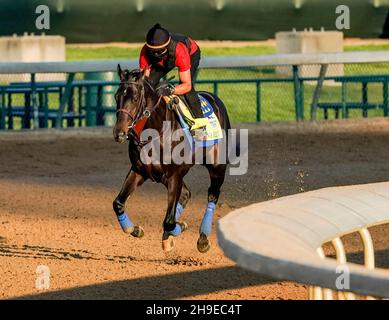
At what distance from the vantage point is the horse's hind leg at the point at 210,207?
32.6ft

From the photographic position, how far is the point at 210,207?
1031cm

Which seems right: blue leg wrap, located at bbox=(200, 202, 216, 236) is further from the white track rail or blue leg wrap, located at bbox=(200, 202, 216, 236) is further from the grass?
the grass

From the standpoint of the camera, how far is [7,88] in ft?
61.5

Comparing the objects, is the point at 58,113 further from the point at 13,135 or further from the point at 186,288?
the point at 186,288

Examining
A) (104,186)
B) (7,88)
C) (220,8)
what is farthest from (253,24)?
(104,186)

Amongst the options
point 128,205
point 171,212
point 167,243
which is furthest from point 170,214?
point 128,205

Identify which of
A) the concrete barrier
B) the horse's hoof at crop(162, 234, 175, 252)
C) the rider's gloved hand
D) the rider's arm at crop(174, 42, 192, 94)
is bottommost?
the horse's hoof at crop(162, 234, 175, 252)

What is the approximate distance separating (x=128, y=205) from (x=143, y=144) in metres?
3.35

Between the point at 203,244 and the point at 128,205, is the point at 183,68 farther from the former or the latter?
the point at 128,205

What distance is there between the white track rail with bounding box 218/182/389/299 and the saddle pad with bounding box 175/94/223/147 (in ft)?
10.0

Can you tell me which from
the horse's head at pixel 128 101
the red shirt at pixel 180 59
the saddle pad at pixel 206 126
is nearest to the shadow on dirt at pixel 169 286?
the horse's head at pixel 128 101

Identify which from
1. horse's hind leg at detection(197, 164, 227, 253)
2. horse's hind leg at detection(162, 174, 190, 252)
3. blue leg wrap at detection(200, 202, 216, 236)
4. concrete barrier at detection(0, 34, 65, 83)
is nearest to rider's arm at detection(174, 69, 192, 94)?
horse's hind leg at detection(162, 174, 190, 252)

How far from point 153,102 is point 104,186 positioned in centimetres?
469

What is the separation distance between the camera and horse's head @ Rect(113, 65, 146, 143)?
9.11 m
